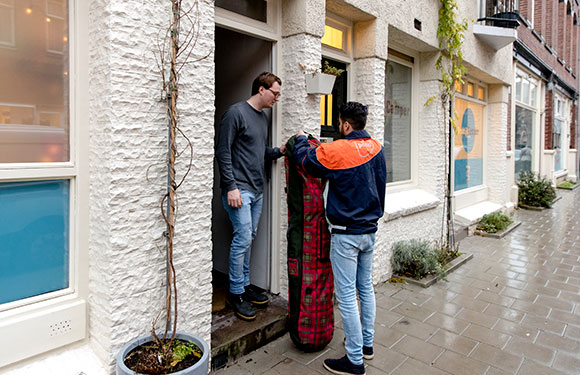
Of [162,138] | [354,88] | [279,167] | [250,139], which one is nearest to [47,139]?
[162,138]

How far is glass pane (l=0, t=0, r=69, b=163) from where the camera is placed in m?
2.24

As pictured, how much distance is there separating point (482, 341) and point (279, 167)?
2.35 metres

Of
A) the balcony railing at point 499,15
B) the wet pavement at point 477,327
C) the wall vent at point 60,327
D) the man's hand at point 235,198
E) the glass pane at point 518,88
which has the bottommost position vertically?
the wet pavement at point 477,327

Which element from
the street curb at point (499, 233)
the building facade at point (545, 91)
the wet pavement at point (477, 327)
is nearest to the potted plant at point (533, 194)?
the building facade at point (545, 91)

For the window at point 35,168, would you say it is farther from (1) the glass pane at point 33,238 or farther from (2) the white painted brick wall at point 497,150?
(2) the white painted brick wall at point 497,150

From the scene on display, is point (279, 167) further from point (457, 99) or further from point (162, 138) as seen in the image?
point (457, 99)

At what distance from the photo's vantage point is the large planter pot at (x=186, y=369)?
210cm

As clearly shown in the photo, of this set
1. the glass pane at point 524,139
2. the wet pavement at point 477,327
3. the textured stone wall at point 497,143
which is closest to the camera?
the wet pavement at point 477,327

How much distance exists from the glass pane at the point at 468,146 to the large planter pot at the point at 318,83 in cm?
507

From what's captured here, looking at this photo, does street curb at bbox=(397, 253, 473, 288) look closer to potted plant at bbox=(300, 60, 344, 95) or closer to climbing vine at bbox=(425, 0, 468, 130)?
climbing vine at bbox=(425, 0, 468, 130)

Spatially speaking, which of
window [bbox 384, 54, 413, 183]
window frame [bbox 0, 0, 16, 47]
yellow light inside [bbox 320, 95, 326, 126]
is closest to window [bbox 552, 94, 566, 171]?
window [bbox 384, 54, 413, 183]

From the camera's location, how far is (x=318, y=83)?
3.65m

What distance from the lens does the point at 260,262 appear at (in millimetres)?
4070

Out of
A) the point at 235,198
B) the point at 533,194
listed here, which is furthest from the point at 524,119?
the point at 235,198
